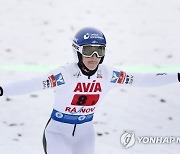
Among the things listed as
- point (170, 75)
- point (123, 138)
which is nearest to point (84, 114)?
point (170, 75)

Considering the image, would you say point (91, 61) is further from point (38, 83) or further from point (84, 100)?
point (38, 83)

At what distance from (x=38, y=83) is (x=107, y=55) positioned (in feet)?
25.9

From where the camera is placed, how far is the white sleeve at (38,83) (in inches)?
155

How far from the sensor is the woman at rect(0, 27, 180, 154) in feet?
14.3

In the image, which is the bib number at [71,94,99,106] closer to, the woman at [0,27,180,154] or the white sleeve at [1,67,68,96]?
the woman at [0,27,180,154]

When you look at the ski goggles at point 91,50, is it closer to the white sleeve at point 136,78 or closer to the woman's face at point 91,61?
the woman's face at point 91,61

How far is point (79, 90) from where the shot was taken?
439cm

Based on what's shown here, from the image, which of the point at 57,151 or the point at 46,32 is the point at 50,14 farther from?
the point at 57,151

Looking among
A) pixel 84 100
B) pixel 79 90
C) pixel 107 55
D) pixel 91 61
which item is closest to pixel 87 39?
pixel 91 61

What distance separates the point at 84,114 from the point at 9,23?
936 centimetres

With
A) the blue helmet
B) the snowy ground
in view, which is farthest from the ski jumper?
the snowy ground

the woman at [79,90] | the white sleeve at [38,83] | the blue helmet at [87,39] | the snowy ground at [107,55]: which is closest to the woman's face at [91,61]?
the woman at [79,90]

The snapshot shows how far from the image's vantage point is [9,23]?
1330 centimetres

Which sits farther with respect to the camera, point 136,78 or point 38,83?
point 136,78
